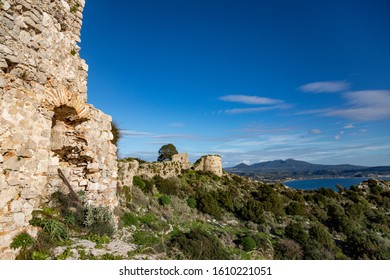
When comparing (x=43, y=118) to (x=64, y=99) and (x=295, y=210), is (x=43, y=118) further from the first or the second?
(x=295, y=210)

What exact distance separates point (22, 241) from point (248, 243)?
13.9m

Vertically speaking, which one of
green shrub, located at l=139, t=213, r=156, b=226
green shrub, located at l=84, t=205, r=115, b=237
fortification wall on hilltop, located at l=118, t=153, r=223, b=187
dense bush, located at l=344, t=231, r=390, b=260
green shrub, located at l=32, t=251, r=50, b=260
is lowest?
dense bush, located at l=344, t=231, r=390, b=260

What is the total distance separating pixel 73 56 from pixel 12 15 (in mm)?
1934

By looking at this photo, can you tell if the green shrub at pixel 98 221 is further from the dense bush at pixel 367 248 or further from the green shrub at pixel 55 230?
the dense bush at pixel 367 248

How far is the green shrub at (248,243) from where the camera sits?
15.3m

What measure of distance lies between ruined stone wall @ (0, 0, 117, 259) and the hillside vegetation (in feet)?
2.25

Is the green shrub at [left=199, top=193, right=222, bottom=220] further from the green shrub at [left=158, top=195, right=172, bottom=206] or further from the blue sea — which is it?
the blue sea

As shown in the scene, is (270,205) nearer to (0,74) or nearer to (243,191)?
(243,191)

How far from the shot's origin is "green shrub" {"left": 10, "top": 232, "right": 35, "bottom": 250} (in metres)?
3.92

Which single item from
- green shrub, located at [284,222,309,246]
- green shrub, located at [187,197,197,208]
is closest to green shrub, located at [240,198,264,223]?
green shrub, located at [284,222,309,246]

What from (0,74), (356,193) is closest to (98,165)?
(0,74)

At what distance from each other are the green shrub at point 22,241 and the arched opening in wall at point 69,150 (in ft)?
6.12

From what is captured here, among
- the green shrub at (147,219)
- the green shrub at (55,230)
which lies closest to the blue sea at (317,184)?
the green shrub at (147,219)
